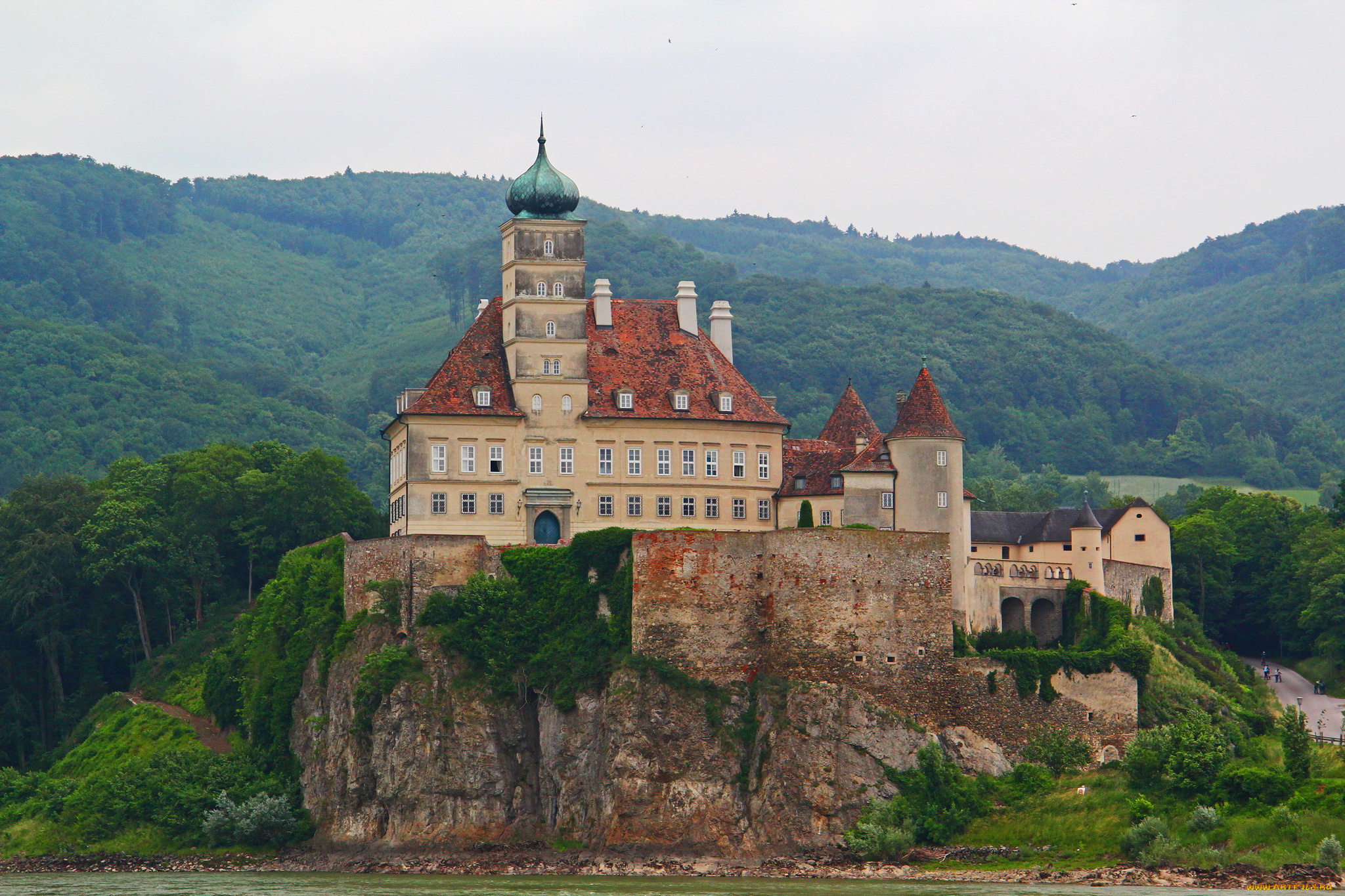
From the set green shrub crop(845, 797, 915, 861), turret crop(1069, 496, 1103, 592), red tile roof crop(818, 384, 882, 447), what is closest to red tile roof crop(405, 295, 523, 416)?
red tile roof crop(818, 384, 882, 447)

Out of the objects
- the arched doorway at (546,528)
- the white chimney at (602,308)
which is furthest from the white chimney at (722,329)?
the arched doorway at (546,528)

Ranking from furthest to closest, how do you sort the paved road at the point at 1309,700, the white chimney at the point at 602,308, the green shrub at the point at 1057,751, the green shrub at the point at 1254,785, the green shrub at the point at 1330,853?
1. the paved road at the point at 1309,700
2. the white chimney at the point at 602,308
3. the green shrub at the point at 1057,751
4. the green shrub at the point at 1254,785
5. the green shrub at the point at 1330,853

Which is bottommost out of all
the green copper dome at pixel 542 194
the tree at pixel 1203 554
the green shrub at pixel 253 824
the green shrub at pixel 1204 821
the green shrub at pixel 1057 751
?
the green shrub at pixel 253 824

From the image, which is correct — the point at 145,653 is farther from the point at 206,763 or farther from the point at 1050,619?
the point at 1050,619

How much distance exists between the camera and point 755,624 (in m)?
75.1

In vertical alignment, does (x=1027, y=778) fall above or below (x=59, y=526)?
below

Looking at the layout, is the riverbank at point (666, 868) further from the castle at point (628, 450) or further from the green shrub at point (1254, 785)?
the castle at point (628, 450)

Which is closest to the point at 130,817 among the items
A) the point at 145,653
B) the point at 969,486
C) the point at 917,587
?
the point at 145,653

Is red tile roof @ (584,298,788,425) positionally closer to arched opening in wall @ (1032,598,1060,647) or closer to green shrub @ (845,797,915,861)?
arched opening in wall @ (1032,598,1060,647)

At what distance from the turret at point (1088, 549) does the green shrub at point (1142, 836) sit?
1762cm

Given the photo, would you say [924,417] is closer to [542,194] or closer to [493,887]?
[542,194]

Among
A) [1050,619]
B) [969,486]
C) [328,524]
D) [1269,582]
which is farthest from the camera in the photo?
[969,486]

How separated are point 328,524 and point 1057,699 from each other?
36.0m

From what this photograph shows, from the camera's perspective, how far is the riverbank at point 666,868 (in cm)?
6475
